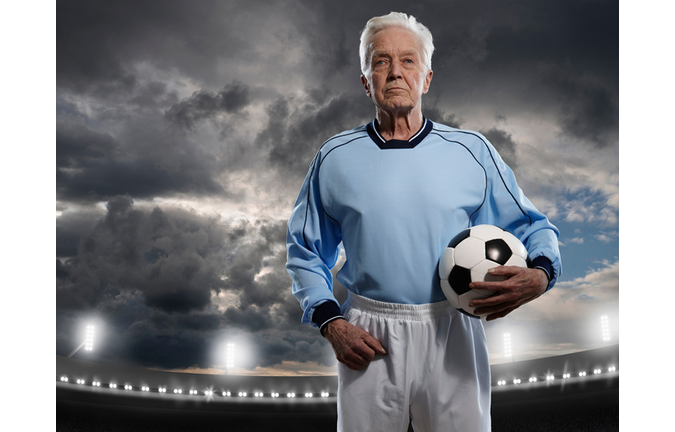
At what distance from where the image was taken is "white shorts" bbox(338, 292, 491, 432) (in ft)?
4.43

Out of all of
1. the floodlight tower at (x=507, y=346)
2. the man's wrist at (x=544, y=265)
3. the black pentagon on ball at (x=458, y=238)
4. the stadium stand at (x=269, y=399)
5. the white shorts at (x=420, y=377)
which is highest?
the black pentagon on ball at (x=458, y=238)

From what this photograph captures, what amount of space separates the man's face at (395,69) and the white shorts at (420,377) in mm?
798

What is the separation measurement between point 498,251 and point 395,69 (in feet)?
2.60

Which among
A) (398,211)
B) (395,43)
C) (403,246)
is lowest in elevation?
(403,246)

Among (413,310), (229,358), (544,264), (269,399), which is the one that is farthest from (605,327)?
(413,310)

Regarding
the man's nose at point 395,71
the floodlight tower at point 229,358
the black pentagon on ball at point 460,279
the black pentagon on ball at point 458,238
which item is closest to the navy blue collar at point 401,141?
the man's nose at point 395,71

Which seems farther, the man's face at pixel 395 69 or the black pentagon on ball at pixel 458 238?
the man's face at pixel 395 69

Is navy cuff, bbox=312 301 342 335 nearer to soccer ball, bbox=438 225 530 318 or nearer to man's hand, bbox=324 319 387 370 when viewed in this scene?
man's hand, bbox=324 319 387 370

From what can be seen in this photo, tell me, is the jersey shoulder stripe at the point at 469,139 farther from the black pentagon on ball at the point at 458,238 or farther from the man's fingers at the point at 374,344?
the man's fingers at the point at 374,344

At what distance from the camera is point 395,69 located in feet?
4.92

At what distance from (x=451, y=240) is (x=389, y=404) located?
630 mm

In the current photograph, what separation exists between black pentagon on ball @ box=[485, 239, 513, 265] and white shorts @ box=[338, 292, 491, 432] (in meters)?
0.28

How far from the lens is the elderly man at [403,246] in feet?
4.48

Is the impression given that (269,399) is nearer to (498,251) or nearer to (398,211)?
(398,211)
